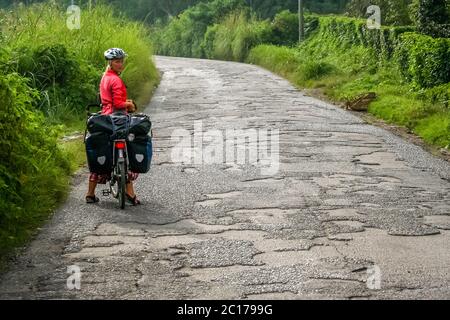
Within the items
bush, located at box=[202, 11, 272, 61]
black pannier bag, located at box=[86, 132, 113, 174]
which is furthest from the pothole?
bush, located at box=[202, 11, 272, 61]

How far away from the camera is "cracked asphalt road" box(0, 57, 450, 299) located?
242 inches

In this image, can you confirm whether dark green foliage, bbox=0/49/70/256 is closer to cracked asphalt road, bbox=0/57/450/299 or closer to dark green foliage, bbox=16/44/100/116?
cracked asphalt road, bbox=0/57/450/299

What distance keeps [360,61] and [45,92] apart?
1202 centimetres

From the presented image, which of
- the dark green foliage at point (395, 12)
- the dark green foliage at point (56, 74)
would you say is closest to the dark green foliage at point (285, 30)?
the dark green foliage at point (395, 12)

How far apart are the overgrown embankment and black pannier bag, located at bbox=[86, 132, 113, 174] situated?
6.60m

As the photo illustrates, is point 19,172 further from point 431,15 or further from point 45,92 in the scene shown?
point 431,15

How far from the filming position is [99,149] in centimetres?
873

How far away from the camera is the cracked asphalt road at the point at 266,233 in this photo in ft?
20.2

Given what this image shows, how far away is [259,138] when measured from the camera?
44.6 ft

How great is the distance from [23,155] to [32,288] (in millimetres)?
2388

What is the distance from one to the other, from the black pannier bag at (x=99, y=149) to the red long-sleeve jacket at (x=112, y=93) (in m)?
0.42

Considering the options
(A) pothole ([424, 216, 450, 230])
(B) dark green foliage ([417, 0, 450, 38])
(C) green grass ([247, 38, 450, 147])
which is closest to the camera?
(A) pothole ([424, 216, 450, 230])

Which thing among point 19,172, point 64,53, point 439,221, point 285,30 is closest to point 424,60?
point 64,53
